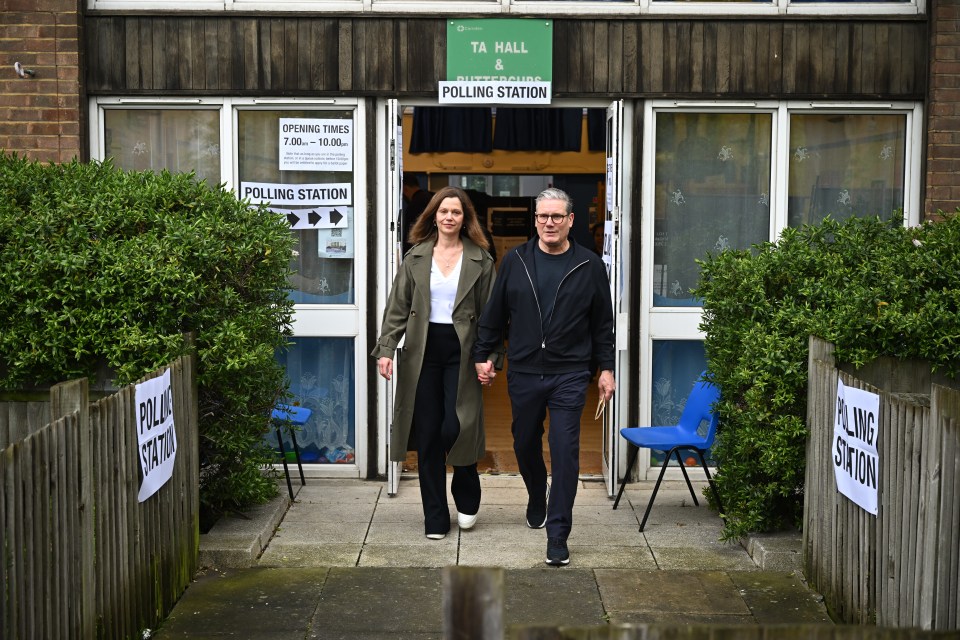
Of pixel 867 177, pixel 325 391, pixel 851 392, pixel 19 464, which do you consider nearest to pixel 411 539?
pixel 325 391

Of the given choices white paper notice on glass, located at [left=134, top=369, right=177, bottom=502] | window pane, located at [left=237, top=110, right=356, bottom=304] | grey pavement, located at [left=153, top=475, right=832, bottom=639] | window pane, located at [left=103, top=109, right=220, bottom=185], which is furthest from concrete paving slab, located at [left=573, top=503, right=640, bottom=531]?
window pane, located at [left=103, top=109, right=220, bottom=185]

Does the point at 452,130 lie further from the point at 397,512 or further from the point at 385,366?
the point at 385,366

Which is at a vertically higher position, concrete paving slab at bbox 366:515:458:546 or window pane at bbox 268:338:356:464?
window pane at bbox 268:338:356:464

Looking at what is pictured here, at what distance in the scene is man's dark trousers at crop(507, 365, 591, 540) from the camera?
6.10 m

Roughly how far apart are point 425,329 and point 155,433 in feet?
6.16

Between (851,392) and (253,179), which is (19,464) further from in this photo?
(253,179)

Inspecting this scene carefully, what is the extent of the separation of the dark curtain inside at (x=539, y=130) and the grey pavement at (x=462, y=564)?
4.93 m

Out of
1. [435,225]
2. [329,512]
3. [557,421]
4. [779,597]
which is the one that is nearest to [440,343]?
[435,225]

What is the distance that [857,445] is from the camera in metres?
4.93

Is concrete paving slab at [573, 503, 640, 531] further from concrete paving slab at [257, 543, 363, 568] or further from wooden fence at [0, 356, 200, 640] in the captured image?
wooden fence at [0, 356, 200, 640]

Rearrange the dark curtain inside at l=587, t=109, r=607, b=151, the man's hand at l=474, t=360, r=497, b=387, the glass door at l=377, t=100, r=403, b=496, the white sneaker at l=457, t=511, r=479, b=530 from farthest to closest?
the dark curtain inside at l=587, t=109, r=607, b=151, the glass door at l=377, t=100, r=403, b=496, the white sneaker at l=457, t=511, r=479, b=530, the man's hand at l=474, t=360, r=497, b=387

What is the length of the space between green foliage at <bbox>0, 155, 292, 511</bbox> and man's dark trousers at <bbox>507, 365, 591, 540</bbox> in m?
1.35

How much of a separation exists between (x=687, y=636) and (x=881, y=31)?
20.9 ft

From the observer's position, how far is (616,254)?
7746mm
